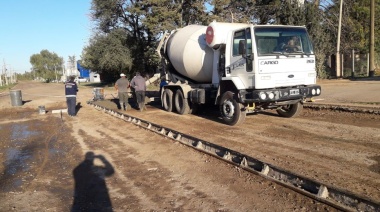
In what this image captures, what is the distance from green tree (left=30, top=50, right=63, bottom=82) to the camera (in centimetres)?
13962

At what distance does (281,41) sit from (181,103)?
5.19 m

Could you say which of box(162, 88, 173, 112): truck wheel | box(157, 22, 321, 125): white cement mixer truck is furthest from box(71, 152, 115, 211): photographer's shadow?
box(162, 88, 173, 112): truck wheel

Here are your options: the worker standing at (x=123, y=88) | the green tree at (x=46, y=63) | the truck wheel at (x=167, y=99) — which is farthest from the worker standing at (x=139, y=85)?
the green tree at (x=46, y=63)

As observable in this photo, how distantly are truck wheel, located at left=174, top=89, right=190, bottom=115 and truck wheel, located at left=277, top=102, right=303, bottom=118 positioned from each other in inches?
135

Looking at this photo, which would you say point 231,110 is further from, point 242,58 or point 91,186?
point 91,186

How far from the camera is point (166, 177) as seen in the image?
6027mm

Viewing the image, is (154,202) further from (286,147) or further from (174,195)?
(286,147)

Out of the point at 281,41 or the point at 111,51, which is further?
the point at 111,51

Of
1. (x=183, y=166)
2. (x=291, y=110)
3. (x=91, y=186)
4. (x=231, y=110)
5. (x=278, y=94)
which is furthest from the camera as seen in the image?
(x=291, y=110)

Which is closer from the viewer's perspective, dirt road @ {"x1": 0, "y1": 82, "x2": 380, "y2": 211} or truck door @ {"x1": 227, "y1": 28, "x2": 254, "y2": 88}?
dirt road @ {"x1": 0, "y1": 82, "x2": 380, "y2": 211}

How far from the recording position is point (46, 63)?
14075 cm

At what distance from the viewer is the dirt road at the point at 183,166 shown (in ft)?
16.3

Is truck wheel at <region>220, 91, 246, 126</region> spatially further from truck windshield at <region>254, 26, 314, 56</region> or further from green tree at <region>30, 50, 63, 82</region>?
green tree at <region>30, 50, 63, 82</region>

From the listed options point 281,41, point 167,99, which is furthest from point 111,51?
point 281,41
